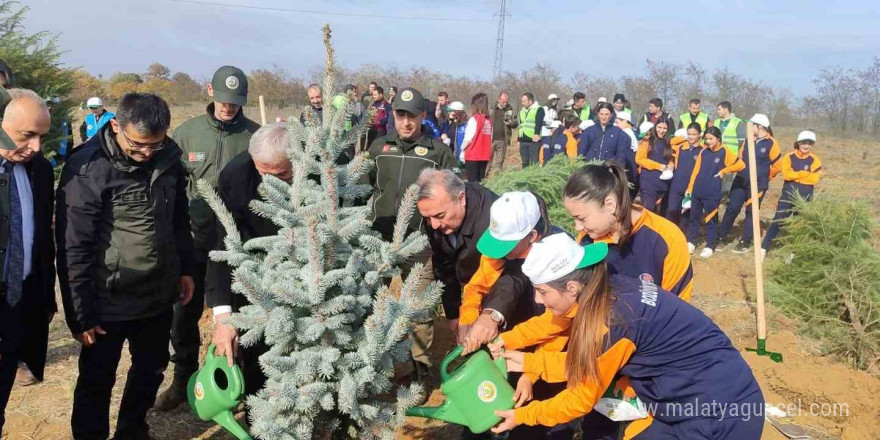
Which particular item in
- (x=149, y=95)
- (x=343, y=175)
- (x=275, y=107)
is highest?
(x=149, y=95)

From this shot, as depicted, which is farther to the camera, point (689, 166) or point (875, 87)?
point (875, 87)

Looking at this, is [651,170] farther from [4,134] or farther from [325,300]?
[4,134]

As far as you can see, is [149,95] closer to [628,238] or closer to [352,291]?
[352,291]

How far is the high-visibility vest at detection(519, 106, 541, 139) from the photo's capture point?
12.4 metres

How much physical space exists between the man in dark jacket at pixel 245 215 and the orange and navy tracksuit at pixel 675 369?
1.44 meters

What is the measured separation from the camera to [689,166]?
29.9ft

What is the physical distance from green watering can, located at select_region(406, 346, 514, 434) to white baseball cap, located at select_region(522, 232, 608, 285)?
0.51 m

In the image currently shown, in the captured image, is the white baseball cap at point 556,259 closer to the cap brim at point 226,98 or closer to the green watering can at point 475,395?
the green watering can at point 475,395

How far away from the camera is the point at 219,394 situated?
2436 millimetres

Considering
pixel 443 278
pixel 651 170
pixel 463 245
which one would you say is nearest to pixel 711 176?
pixel 651 170

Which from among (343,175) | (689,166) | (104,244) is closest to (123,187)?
(104,244)

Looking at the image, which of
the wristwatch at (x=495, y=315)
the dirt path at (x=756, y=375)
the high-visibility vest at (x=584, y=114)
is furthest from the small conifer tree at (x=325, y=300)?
the high-visibility vest at (x=584, y=114)

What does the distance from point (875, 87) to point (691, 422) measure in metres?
29.7

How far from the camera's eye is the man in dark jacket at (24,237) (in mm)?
2623
